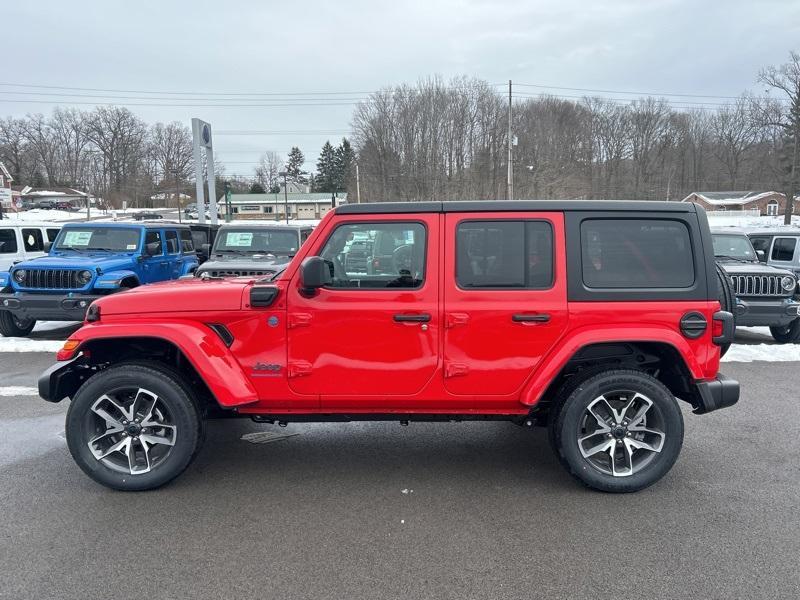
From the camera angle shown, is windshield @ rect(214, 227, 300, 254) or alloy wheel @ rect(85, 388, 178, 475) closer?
alloy wheel @ rect(85, 388, 178, 475)

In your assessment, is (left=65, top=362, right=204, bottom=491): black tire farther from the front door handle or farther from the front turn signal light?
the front door handle

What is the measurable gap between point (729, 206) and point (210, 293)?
303ft

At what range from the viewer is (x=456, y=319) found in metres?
3.62

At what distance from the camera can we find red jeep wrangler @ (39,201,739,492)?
3623 millimetres

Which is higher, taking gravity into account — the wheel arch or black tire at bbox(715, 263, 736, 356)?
black tire at bbox(715, 263, 736, 356)

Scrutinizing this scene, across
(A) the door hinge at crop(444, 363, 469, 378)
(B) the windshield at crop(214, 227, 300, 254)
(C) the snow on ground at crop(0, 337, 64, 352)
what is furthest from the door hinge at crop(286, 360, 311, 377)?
(B) the windshield at crop(214, 227, 300, 254)

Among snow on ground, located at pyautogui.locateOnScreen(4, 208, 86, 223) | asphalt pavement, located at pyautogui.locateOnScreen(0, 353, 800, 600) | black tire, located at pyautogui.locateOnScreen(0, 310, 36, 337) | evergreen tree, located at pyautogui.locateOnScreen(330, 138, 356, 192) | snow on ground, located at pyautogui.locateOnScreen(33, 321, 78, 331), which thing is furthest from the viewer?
evergreen tree, located at pyautogui.locateOnScreen(330, 138, 356, 192)

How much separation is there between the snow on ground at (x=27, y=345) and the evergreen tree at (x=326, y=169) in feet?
329

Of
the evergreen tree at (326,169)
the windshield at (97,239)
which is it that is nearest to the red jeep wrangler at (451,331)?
the windshield at (97,239)

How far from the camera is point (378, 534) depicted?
10.6 ft

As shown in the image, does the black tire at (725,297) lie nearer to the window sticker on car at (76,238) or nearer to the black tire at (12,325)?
the black tire at (12,325)

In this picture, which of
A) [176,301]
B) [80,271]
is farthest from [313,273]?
[80,271]

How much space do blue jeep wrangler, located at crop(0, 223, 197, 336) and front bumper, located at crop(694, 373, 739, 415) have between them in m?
7.29

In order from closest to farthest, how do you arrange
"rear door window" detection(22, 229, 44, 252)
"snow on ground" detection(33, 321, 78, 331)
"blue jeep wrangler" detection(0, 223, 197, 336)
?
1. "blue jeep wrangler" detection(0, 223, 197, 336)
2. "snow on ground" detection(33, 321, 78, 331)
3. "rear door window" detection(22, 229, 44, 252)
